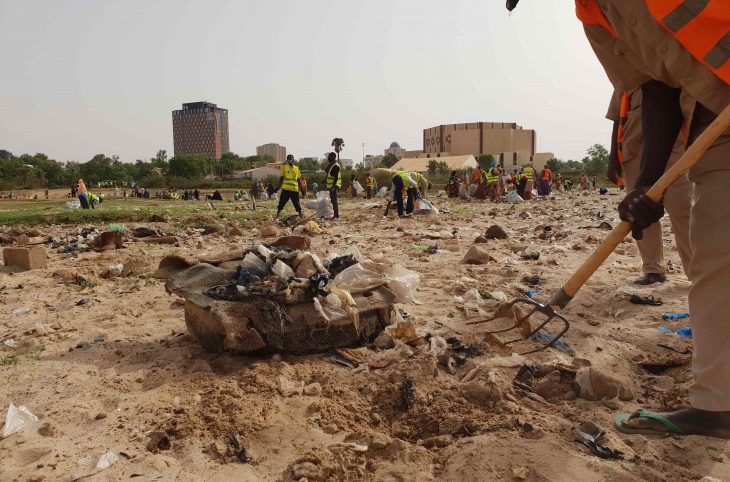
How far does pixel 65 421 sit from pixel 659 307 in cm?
329

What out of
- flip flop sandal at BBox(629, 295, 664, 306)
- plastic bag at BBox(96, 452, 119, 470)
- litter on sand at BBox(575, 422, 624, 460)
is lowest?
plastic bag at BBox(96, 452, 119, 470)

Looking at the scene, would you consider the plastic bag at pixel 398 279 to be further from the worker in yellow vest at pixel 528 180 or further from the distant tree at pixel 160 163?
the distant tree at pixel 160 163

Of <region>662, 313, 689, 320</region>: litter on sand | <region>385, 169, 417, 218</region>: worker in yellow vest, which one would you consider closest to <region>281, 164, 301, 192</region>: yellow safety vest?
<region>385, 169, 417, 218</region>: worker in yellow vest

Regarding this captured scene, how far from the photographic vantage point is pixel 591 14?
1.61 m

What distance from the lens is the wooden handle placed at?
130 centimetres

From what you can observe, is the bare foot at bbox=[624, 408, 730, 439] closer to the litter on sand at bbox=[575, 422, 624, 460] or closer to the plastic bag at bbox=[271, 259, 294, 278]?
the litter on sand at bbox=[575, 422, 624, 460]

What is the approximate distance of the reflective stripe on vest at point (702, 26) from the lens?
1270 mm

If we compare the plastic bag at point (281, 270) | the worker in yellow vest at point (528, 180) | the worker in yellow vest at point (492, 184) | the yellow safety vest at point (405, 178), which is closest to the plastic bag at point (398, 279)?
the plastic bag at point (281, 270)

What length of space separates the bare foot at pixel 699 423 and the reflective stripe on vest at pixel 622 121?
2204 millimetres

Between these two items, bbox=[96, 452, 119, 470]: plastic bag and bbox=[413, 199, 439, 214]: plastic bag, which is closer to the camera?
bbox=[96, 452, 119, 470]: plastic bag

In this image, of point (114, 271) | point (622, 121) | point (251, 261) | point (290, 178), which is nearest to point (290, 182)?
point (290, 178)

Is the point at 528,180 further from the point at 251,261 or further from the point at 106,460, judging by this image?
the point at 106,460

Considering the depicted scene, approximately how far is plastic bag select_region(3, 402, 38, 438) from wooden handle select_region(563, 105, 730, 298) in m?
2.15

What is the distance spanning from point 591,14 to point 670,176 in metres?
0.63
